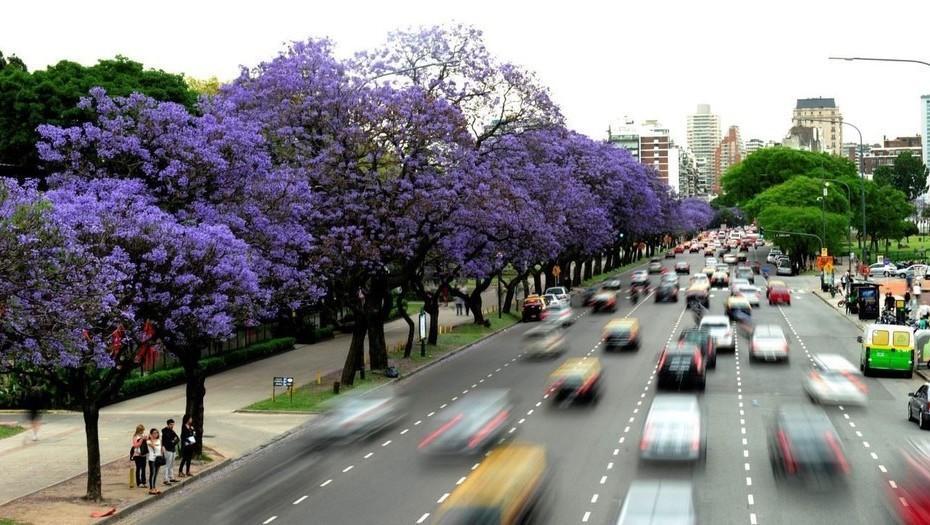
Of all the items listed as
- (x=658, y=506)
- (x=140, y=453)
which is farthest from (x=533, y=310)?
(x=658, y=506)

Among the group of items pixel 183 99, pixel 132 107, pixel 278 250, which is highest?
pixel 183 99

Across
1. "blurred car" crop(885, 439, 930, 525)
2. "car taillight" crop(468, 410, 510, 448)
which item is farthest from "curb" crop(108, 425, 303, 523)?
"blurred car" crop(885, 439, 930, 525)

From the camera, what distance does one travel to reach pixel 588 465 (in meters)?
26.0

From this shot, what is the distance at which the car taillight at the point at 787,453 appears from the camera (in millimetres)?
24031

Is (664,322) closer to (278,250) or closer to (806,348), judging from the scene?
(806,348)

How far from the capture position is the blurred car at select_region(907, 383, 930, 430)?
30.1 metres

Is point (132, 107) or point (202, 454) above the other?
point (132, 107)

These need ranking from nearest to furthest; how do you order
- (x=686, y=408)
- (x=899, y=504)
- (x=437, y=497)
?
(x=899, y=504), (x=437, y=497), (x=686, y=408)

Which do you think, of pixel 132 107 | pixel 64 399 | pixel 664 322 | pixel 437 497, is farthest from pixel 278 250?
pixel 664 322

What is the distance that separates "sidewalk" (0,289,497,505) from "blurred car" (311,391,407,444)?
1780 mm

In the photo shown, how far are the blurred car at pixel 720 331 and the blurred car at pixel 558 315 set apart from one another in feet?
46.4

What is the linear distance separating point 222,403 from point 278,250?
7882 millimetres

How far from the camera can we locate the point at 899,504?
2150 centimetres

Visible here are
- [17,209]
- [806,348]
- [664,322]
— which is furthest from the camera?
[664,322]
